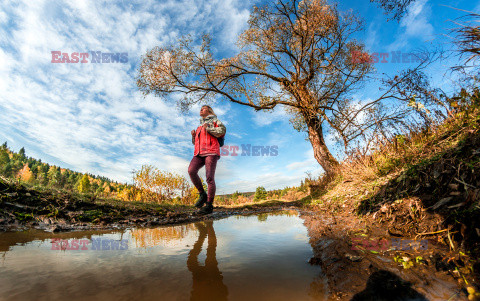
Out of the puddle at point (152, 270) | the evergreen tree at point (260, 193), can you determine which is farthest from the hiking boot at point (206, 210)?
the evergreen tree at point (260, 193)

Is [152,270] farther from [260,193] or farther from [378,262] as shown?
[260,193]

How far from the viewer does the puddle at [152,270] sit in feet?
3.40

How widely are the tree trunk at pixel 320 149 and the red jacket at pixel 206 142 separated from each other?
245 inches

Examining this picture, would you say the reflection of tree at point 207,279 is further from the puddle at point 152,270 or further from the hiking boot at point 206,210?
the hiking boot at point 206,210

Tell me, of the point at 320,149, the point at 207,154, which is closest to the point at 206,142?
the point at 207,154

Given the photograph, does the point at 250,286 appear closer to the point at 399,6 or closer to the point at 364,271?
the point at 364,271

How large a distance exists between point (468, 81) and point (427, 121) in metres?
0.89

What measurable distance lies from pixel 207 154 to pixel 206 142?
1.12 feet

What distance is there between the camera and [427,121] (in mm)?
3752

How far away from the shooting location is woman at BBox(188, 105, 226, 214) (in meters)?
5.11

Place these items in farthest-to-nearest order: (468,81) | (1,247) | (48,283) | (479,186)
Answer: (468,81) < (1,247) < (479,186) < (48,283)

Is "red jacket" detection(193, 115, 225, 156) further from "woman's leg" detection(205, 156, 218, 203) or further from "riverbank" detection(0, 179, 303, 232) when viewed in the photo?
"riverbank" detection(0, 179, 303, 232)

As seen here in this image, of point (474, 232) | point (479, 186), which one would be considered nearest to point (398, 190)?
point (479, 186)

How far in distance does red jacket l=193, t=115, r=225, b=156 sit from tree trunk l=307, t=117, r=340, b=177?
6216 millimetres
